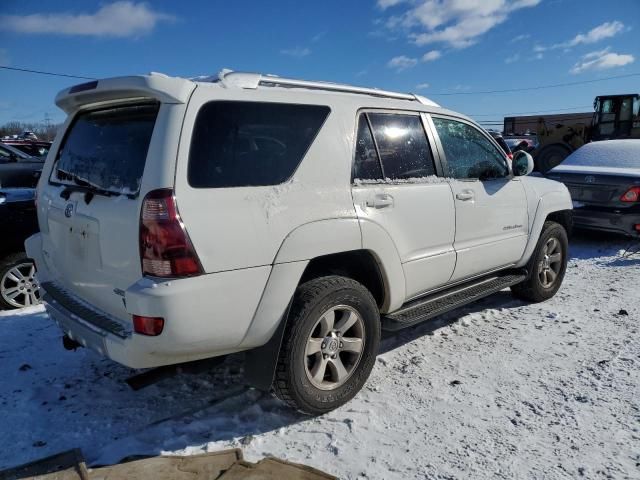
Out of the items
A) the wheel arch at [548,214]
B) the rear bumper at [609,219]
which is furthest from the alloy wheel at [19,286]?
the rear bumper at [609,219]

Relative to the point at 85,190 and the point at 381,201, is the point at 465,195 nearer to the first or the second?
the point at 381,201

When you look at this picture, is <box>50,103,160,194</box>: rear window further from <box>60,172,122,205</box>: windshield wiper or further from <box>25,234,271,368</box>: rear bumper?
<box>25,234,271,368</box>: rear bumper

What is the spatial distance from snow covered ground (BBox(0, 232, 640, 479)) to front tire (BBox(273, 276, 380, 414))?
0.17 m

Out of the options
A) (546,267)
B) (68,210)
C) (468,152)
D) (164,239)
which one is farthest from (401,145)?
(546,267)

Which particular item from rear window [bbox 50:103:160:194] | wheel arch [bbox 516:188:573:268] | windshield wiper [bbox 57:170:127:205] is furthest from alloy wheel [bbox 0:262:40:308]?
wheel arch [bbox 516:188:573:268]

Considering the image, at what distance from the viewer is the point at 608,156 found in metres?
8.01

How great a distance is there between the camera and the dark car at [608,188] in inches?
273

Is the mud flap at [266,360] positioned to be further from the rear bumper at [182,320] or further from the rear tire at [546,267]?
the rear tire at [546,267]

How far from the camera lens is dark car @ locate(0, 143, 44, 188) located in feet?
27.8

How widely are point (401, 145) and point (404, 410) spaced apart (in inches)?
69.8

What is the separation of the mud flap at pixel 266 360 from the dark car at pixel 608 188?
19.9 ft

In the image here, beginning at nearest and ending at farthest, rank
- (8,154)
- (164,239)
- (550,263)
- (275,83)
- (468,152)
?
(164,239), (275,83), (468,152), (550,263), (8,154)

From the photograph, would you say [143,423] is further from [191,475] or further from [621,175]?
[621,175]

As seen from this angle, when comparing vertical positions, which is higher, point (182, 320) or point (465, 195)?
point (465, 195)
